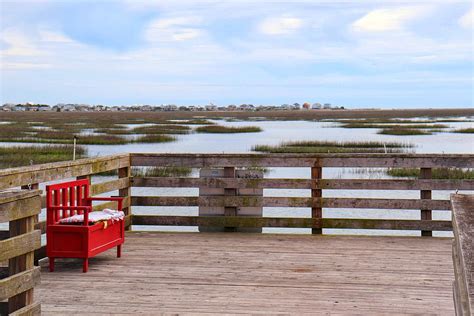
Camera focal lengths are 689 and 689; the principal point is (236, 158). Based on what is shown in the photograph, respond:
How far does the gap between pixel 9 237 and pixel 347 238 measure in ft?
17.3

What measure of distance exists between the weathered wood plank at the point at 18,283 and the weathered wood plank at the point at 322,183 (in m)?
4.65

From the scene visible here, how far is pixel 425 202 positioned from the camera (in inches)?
348

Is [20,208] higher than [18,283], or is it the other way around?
[20,208]

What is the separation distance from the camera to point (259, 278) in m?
6.47

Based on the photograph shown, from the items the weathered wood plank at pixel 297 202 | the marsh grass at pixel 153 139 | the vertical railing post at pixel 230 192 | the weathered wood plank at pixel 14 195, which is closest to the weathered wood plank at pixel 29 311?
the weathered wood plank at pixel 14 195

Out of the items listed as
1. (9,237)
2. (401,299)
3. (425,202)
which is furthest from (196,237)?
(9,237)

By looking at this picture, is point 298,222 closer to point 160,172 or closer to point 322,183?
point 322,183

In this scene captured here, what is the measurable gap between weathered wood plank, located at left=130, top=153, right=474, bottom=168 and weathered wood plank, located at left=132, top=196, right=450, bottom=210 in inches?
17.5

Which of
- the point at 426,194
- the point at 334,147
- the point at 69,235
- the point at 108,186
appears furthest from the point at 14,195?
the point at 334,147

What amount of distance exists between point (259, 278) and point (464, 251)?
4.24m

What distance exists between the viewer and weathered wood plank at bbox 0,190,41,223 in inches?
160

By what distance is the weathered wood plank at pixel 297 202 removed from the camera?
28.9 ft

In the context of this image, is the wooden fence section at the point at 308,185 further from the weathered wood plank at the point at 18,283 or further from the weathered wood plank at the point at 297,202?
the weathered wood plank at the point at 18,283

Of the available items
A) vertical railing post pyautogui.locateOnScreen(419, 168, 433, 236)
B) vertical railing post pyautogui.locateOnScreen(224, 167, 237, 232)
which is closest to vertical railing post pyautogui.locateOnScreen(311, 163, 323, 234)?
vertical railing post pyautogui.locateOnScreen(224, 167, 237, 232)
